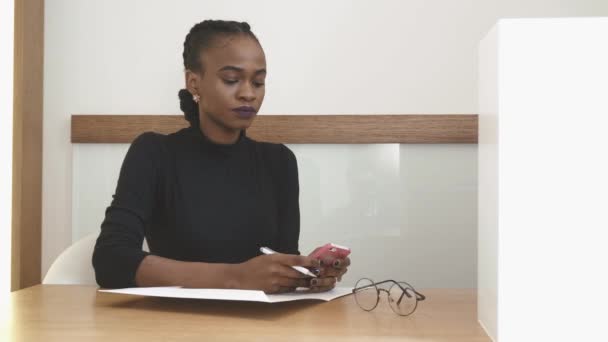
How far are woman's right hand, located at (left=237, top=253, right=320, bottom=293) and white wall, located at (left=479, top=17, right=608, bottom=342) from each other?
395 mm

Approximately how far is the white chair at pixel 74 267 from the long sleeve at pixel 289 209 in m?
0.49

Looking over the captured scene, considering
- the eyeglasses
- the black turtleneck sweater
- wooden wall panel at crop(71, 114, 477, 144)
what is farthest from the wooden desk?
wooden wall panel at crop(71, 114, 477, 144)

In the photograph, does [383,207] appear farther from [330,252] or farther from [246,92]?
[330,252]

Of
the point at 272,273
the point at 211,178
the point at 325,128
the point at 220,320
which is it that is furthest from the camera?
the point at 325,128

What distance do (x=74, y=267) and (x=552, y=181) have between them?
3.84 feet

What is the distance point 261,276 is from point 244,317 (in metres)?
0.14

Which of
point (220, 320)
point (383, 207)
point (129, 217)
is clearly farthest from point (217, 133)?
point (220, 320)

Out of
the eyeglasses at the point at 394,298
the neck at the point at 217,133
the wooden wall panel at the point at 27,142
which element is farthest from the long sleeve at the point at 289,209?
the wooden wall panel at the point at 27,142

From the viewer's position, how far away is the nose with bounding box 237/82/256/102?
142 cm

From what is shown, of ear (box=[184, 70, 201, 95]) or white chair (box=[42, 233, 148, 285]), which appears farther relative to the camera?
ear (box=[184, 70, 201, 95])

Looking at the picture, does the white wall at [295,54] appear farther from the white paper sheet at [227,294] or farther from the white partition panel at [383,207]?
the white paper sheet at [227,294]

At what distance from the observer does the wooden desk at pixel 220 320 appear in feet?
2.47

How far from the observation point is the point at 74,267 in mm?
1478

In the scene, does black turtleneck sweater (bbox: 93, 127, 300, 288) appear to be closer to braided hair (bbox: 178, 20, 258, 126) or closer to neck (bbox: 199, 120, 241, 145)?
neck (bbox: 199, 120, 241, 145)
